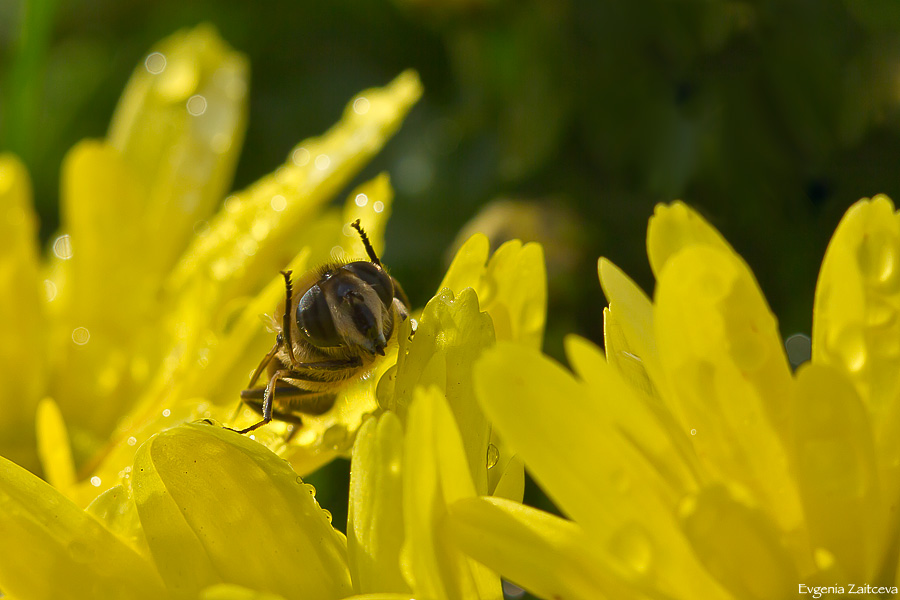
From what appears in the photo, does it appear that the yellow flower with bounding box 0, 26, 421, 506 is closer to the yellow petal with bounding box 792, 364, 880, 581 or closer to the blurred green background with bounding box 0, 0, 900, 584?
the blurred green background with bounding box 0, 0, 900, 584

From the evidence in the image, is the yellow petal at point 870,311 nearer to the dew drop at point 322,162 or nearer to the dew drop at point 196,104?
the dew drop at point 322,162

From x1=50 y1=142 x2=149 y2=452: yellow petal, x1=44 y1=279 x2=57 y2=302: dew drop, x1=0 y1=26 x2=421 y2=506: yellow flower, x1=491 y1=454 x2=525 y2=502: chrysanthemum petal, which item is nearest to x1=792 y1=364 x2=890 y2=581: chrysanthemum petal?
x1=491 y1=454 x2=525 y2=502: chrysanthemum petal

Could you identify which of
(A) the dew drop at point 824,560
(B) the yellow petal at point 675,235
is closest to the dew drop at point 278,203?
(B) the yellow petal at point 675,235

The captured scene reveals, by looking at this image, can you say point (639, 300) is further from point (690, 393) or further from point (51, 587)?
point (51, 587)

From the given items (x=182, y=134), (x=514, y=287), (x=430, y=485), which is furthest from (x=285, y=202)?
(x=430, y=485)

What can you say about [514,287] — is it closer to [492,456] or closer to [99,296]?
[492,456]

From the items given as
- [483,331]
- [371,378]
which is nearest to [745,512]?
[483,331]
